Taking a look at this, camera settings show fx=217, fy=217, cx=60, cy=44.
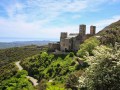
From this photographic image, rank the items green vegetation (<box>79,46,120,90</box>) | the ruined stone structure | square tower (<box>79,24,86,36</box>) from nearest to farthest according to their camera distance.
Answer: green vegetation (<box>79,46,120,90</box>), the ruined stone structure, square tower (<box>79,24,86,36</box>)

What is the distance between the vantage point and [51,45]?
290ft

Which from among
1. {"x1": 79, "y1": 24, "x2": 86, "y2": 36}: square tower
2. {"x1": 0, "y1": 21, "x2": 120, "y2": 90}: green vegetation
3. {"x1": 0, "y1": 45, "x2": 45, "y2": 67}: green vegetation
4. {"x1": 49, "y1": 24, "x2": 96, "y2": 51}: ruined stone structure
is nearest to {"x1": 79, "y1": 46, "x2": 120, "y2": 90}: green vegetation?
{"x1": 0, "y1": 21, "x2": 120, "y2": 90}: green vegetation

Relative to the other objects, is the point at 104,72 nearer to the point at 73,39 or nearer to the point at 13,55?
the point at 73,39

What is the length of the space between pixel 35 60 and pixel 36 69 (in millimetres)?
9943

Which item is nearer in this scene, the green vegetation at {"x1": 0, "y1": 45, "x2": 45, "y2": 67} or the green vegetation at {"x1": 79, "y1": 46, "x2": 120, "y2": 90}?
the green vegetation at {"x1": 79, "y1": 46, "x2": 120, "y2": 90}

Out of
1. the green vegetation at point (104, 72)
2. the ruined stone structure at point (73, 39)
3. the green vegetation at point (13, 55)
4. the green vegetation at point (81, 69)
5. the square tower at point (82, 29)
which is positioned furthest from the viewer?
the green vegetation at point (13, 55)

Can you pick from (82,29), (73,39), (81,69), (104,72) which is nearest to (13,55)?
(73,39)

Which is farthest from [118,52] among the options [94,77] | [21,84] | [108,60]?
[21,84]

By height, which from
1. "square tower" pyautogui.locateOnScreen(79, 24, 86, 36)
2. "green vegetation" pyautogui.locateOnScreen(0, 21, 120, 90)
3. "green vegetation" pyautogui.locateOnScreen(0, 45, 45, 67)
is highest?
"square tower" pyautogui.locateOnScreen(79, 24, 86, 36)

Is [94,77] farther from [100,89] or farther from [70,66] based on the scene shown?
[70,66]

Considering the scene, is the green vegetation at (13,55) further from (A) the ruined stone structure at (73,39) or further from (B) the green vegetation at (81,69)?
(A) the ruined stone structure at (73,39)

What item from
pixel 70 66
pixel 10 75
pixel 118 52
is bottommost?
pixel 10 75

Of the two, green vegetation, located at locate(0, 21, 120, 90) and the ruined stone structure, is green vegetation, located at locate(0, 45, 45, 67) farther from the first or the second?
the ruined stone structure

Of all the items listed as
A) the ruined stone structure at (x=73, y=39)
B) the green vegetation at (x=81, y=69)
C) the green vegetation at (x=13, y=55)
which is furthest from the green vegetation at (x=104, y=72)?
the green vegetation at (x=13, y=55)
